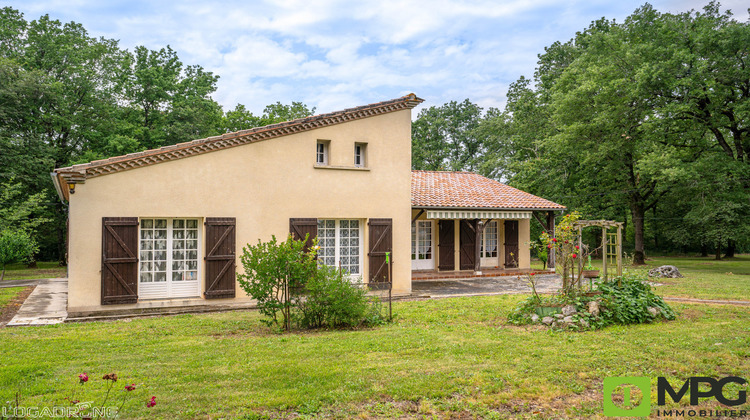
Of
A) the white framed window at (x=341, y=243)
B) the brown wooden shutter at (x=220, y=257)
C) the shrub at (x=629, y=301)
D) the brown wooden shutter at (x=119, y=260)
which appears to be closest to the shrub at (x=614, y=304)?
the shrub at (x=629, y=301)

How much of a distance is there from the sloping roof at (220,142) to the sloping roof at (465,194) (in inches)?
170

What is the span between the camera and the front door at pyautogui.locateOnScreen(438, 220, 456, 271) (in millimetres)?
18938

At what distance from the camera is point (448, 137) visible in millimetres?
42469

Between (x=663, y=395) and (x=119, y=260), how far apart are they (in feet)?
34.3

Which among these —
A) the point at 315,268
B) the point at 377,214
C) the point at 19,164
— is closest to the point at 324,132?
the point at 377,214

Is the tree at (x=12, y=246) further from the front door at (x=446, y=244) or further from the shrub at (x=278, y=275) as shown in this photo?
the front door at (x=446, y=244)

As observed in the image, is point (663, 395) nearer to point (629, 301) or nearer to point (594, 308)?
point (594, 308)

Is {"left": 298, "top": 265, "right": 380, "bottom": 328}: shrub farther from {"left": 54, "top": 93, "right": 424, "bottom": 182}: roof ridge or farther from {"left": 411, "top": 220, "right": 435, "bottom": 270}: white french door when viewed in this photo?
{"left": 411, "top": 220, "right": 435, "bottom": 270}: white french door

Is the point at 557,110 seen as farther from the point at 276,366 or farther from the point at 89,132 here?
the point at 89,132

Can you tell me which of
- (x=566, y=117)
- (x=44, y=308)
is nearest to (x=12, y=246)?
(x=44, y=308)

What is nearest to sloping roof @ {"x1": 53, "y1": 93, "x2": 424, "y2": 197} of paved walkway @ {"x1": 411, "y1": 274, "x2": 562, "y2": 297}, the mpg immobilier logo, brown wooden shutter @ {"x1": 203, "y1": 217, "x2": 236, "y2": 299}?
brown wooden shutter @ {"x1": 203, "y1": 217, "x2": 236, "y2": 299}

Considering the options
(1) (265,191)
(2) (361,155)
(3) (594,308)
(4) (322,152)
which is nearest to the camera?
(3) (594,308)

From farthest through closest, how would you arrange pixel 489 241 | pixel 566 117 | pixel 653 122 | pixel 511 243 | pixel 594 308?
pixel 566 117 < pixel 653 122 < pixel 489 241 < pixel 511 243 < pixel 594 308

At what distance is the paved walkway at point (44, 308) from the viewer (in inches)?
373
